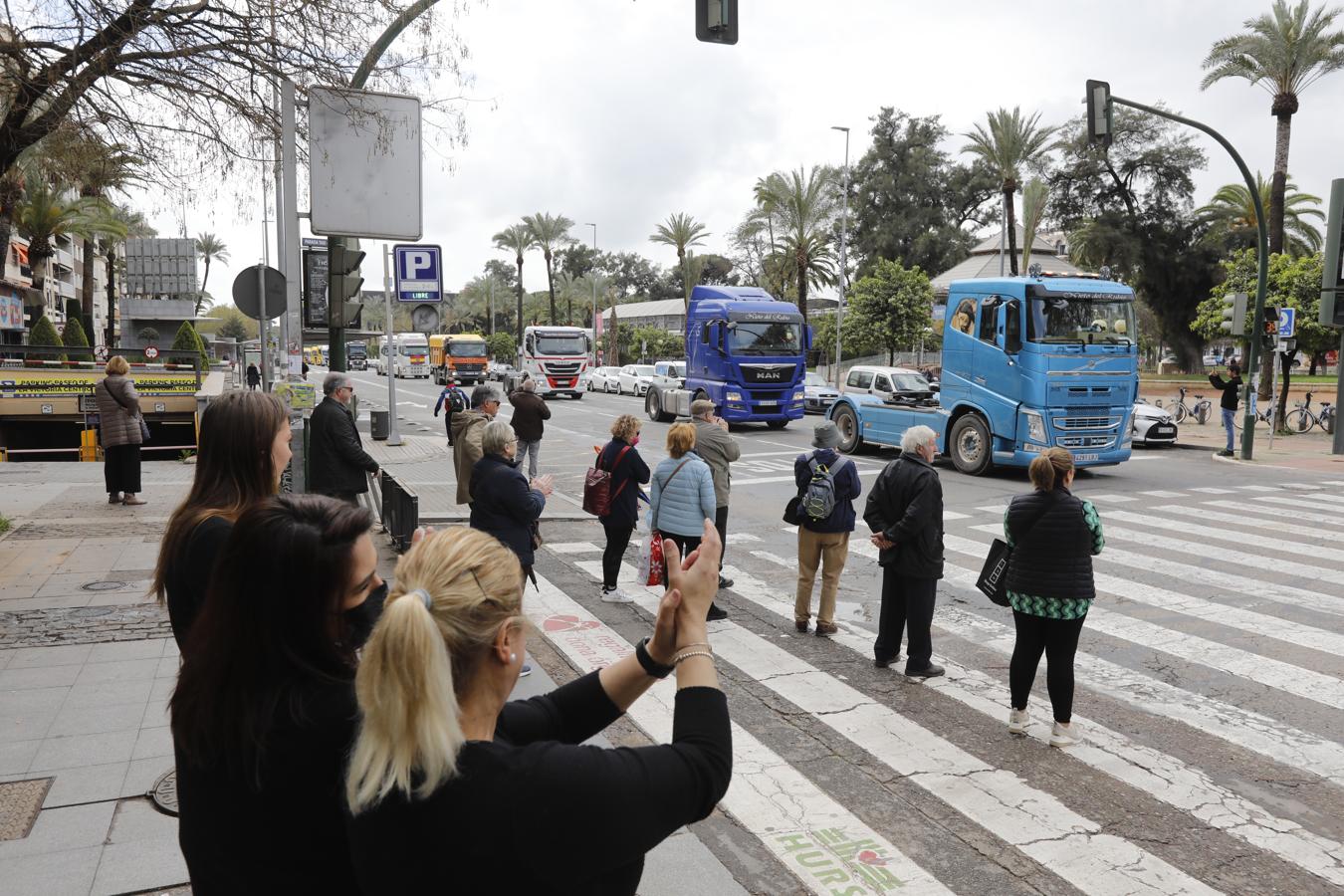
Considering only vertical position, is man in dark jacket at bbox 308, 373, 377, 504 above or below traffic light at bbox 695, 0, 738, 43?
below

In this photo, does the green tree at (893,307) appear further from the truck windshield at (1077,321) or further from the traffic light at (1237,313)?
the truck windshield at (1077,321)

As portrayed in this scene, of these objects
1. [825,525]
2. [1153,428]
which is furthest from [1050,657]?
[1153,428]

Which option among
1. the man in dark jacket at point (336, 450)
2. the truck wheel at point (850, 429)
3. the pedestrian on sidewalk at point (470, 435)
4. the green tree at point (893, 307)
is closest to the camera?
the pedestrian on sidewalk at point (470, 435)

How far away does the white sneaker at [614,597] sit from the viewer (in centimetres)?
848

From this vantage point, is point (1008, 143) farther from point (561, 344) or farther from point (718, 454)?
point (718, 454)

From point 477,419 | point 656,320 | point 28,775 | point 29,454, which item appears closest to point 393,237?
point 477,419

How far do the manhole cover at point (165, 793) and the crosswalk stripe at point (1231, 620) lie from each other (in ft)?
21.2

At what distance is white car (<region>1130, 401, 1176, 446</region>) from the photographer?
21812mm

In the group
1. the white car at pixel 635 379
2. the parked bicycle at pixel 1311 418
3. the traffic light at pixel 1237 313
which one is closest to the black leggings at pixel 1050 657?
the traffic light at pixel 1237 313

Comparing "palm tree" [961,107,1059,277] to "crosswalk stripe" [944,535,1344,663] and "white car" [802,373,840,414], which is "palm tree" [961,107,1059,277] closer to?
"white car" [802,373,840,414]

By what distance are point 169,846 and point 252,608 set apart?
2.83m

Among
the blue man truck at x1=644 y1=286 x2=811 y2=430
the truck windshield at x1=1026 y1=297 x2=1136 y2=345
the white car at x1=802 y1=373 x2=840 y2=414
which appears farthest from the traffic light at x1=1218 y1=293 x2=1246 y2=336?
the white car at x1=802 y1=373 x2=840 y2=414

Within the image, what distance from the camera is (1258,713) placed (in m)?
5.84

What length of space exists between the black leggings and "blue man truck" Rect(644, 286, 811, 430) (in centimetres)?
1810
